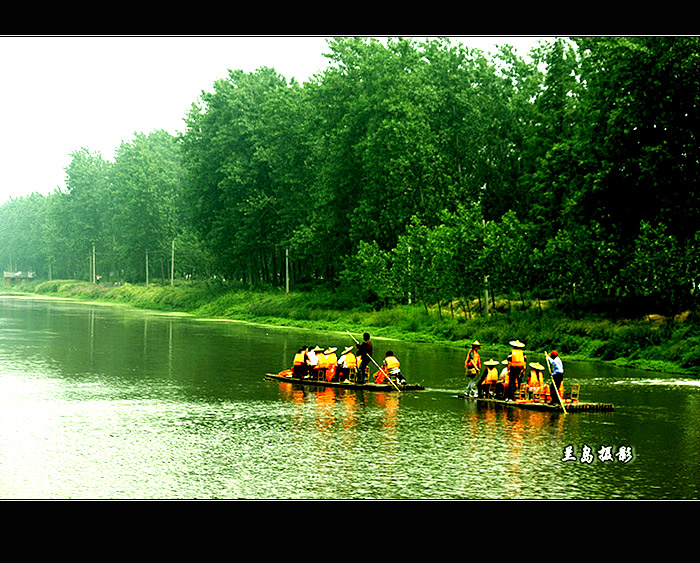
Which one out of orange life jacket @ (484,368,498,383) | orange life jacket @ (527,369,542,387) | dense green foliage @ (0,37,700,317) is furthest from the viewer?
dense green foliage @ (0,37,700,317)

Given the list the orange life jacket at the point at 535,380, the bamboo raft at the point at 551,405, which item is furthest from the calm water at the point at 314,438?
the orange life jacket at the point at 535,380

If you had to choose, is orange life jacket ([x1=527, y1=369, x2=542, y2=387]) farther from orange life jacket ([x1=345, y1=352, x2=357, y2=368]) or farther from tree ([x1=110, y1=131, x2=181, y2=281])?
tree ([x1=110, y1=131, x2=181, y2=281])

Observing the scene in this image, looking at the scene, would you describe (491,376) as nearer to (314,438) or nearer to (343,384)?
(343,384)

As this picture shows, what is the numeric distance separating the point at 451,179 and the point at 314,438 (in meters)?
46.7

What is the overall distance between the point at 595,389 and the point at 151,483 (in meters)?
15.7

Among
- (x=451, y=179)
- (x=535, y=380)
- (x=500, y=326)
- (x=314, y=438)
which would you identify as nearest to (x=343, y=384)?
(x=535, y=380)

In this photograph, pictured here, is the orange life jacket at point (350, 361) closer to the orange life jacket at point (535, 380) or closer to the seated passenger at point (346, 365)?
the seated passenger at point (346, 365)

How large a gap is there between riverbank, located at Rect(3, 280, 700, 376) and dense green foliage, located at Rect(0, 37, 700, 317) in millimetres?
1462

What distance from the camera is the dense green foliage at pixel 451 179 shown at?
116 feet

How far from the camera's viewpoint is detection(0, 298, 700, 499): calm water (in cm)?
1231

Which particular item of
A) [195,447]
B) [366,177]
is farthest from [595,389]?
[366,177]

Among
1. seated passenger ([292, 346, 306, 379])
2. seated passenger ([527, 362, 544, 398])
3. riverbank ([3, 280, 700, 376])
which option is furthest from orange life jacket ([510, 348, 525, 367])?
riverbank ([3, 280, 700, 376])

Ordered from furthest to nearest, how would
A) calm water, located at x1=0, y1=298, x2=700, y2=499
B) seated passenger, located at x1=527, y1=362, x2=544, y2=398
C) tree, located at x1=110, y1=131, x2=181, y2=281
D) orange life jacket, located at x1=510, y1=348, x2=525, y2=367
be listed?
1. tree, located at x1=110, y1=131, x2=181, y2=281
2. orange life jacket, located at x1=510, y1=348, x2=525, y2=367
3. seated passenger, located at x1=527, y1=362, x2=544, y2=398
4. calm water, located at x1=0, y1=298, x2=700, y2=499

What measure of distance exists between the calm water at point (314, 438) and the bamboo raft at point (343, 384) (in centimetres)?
45
